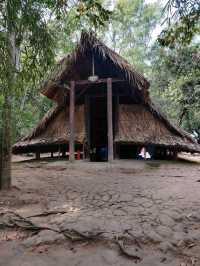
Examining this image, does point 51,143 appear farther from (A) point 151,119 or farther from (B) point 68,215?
(B) point 68,215

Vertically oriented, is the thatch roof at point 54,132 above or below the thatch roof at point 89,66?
below

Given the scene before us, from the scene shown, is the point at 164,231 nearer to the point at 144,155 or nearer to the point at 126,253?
the point at 126,253

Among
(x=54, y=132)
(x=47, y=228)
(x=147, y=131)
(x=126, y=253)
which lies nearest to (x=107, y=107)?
(x=147, y=131)

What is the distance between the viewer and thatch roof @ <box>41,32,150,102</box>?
10.8 meters

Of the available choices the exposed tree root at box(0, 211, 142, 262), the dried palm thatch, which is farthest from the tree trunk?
the dried palm thatch

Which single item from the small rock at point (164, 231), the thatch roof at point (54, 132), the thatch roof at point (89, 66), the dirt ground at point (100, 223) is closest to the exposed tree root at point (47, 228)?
the dirt ground at point (100, 223)

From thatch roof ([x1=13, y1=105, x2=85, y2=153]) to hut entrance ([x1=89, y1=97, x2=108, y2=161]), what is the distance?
2164 mm

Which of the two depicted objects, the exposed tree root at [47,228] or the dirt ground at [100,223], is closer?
the dirt ground at [100,223]

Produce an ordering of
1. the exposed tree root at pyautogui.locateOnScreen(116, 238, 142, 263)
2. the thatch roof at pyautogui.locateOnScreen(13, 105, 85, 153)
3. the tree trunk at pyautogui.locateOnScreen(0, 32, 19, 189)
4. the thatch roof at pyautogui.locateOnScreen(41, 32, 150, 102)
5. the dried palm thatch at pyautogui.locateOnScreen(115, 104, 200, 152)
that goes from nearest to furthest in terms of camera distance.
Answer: the exposed tree root at pyautogui.locateOnScreen(116, 238, 142, 263)
the tree trunk at pyautogui.locateOnScreen(0, 32, 19, 189)
the thatch roof at pyautogui.locateOnScreen(41, 32, 150, 102)
the dried palm thatch at pyautogui.locateOnScreen(115, 104, 200, 152)
the thatch roof at pyautogui.locateOnScreen(13, 105, 85, 153)

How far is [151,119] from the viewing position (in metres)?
12.1

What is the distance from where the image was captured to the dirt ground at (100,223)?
334cm

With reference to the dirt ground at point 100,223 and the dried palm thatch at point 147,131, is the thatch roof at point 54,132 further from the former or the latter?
the dirt ground at point 100,223

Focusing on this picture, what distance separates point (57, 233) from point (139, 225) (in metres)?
1.12

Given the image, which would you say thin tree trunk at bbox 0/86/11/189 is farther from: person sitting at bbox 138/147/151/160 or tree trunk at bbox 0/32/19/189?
person sitting at bbox 138/147/151/160
